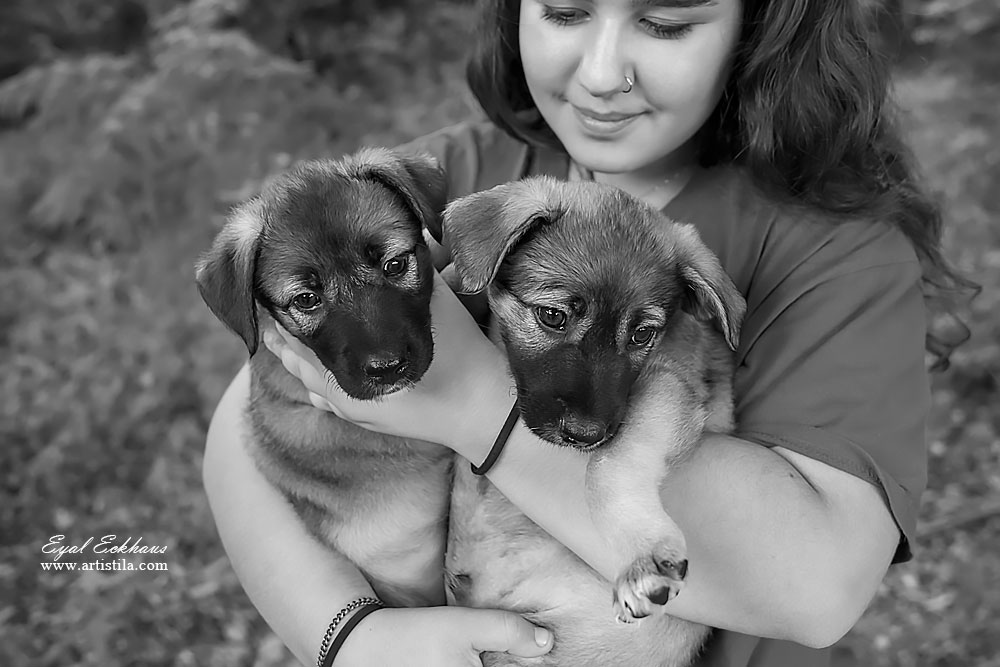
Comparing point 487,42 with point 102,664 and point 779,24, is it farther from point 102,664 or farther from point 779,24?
point 102,664

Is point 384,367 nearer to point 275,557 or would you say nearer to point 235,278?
point 235,278

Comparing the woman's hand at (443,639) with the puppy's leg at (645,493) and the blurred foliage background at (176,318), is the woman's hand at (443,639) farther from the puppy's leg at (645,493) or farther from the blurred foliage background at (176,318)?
the blurred foliage background at (176,318)

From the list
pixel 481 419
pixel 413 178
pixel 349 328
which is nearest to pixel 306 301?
pixel 349 328

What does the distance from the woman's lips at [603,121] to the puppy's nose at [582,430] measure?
0.84 metres

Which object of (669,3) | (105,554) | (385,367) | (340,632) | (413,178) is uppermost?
(669,3)

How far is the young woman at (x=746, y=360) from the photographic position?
85.4 inches

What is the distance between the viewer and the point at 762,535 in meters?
2.12

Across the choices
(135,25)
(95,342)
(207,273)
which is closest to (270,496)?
(207,273)

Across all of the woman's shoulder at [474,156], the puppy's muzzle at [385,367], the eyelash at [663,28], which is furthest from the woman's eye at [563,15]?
the puppy's muzzle at [385,367]

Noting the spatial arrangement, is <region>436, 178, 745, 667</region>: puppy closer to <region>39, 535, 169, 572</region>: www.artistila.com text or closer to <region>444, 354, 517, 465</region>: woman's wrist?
<region>444, 354, 517, 465</region>: woman's wrist

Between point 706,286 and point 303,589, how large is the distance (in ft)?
4.22

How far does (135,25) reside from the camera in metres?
7.55

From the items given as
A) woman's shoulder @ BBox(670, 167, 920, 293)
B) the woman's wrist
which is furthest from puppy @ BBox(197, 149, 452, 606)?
woman's shoulder @ BBox(670, 167, 920, 293)

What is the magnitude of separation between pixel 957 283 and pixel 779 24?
103cm
